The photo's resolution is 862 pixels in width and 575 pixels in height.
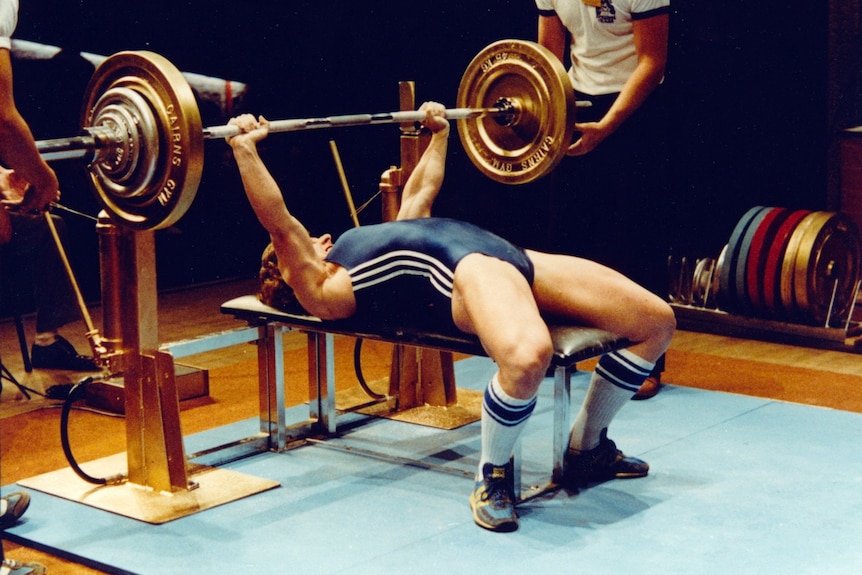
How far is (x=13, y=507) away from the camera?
298 cm

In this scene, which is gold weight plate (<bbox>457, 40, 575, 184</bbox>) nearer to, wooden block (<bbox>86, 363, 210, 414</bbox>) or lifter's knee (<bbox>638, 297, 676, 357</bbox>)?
lifter's knee (<bbox>638, 297, 676, 357</bbox>)

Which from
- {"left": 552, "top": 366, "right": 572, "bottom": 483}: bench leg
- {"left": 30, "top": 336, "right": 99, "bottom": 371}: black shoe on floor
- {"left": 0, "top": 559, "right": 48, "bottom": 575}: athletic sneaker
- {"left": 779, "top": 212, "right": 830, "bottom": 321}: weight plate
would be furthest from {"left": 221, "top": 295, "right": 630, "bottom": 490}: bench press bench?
{"left": 779, "top": 212, "right": 830, "bottom": 321}: weight plate

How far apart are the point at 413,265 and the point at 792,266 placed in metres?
2.28

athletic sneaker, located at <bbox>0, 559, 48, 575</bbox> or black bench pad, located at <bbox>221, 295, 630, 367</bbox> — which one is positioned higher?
black bench pad, located at <bbox>221, 295, 630, 367</bbox>

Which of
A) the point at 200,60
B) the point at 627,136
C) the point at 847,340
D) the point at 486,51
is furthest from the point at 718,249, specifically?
the point at 200,60

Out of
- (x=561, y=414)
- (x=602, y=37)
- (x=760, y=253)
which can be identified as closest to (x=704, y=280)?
(x=760, y=253)

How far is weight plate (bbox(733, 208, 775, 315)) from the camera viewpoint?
4.92 m

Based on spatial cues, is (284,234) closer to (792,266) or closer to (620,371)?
(620,371)

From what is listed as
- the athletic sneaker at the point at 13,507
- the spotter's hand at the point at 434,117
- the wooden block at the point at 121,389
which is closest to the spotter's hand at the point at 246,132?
the spotter's hand at the point at 434,117

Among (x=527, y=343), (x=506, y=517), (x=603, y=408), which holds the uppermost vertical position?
(x=527, y=343)

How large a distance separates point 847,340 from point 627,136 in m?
1.49

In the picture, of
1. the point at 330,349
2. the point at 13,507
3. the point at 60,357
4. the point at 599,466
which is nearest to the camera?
the point at 13,507

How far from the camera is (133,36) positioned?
16.6ft

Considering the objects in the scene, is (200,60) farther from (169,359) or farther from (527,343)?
(527,343)
